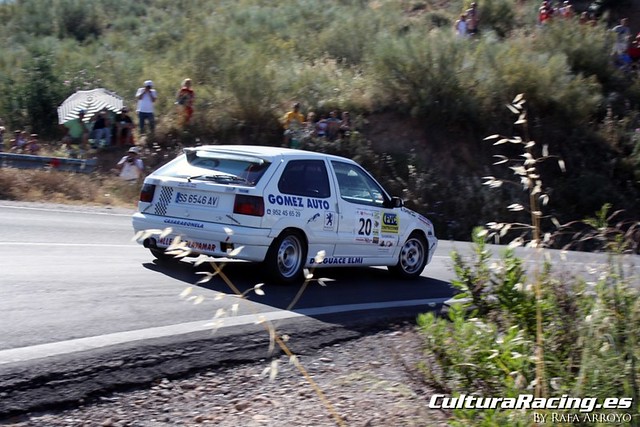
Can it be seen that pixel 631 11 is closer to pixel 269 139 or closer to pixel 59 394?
pixel 269 139

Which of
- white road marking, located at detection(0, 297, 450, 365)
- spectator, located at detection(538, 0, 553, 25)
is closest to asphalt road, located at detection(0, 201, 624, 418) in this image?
white road marking, located at detection(0, 297, 450, 365)

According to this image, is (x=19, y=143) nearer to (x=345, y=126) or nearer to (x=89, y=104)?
(x=89, y=104)

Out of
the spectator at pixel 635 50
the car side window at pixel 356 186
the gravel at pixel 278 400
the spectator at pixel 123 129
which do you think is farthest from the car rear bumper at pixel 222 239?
the spectator at pixel 635 50

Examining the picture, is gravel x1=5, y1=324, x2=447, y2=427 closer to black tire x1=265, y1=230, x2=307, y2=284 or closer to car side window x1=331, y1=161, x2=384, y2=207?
black tire x1=265, y1=230, x2=307, y2=284

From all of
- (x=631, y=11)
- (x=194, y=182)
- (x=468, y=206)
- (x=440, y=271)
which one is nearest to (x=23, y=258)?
(x=194, y=182)

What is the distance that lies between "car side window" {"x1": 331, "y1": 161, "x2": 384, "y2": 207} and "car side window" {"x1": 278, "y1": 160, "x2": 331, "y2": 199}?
0.92 feet

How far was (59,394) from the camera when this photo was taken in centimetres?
599

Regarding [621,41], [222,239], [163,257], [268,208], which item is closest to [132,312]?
[222,239]

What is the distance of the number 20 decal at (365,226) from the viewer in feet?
37.8

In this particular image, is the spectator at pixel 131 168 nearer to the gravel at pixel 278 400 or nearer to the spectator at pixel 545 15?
the gravel at pixel 278 400

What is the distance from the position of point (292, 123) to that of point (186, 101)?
3306 mm

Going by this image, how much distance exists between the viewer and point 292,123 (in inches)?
980

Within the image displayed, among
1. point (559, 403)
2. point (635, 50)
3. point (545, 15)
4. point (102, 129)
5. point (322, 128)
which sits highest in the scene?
point (545, 15)

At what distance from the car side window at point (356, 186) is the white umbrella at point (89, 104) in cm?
1412
